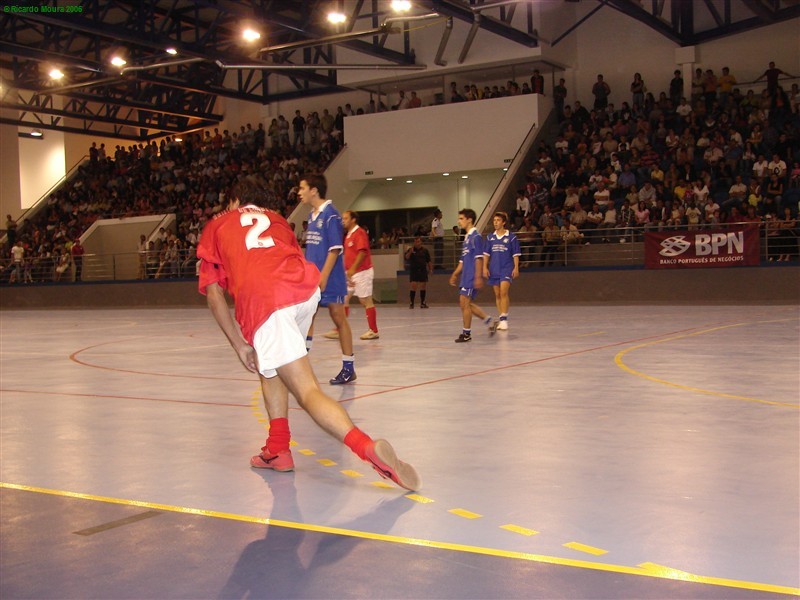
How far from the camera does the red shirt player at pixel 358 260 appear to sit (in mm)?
11758

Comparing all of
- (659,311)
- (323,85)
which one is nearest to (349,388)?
(659,311)

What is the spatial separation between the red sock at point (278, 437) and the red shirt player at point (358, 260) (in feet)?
19.8

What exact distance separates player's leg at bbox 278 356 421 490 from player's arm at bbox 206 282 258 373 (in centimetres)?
16

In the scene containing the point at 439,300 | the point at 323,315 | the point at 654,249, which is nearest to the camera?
the point at 323,315

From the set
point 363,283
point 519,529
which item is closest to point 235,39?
point 363,283

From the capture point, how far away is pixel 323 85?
3666cm

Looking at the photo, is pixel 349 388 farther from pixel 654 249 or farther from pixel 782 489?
pixel 654 249

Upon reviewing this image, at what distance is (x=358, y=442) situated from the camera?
166 inches

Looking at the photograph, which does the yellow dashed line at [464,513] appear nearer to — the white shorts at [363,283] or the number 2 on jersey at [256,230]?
the number 2 on jersey at [256,230]

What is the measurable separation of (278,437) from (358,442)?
892 mm

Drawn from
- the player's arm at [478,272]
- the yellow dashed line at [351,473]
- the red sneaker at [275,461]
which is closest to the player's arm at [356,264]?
the player's arm at [478,272]

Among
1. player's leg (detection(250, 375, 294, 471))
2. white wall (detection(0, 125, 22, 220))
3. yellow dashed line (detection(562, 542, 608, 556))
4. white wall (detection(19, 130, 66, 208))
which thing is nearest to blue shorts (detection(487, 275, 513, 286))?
player's leg (detection(250, 375, 294, 471))

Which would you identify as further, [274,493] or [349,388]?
[349,388]

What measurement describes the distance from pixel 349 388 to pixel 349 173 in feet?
83.5
